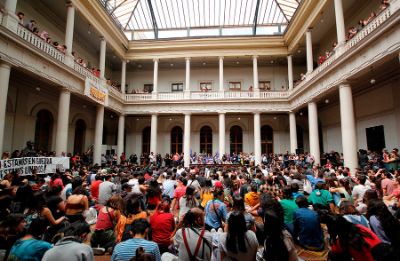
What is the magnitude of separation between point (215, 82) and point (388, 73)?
49.8 feet

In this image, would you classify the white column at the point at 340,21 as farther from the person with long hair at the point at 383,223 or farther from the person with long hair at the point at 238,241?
the person with long hair at the point at 238,241

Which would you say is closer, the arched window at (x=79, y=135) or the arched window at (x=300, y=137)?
the arched window at (x=79, y=135)

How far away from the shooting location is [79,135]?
65.8ft

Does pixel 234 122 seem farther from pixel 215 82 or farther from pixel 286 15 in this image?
pixel 286 15

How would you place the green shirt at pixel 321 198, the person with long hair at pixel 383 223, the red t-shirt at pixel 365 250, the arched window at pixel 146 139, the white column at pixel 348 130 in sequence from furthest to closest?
the arched window at pixel 146 139 < the white column at pixel 348 130 < the green shirt at pixel 321 198 < the person with long hair at pixel 383 223 < the red t-shirt at pixel 365 250

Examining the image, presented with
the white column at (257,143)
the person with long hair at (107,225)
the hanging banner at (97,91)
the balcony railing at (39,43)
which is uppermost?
the balcony railing at (39,43)

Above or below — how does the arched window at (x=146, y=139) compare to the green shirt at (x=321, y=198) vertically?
above

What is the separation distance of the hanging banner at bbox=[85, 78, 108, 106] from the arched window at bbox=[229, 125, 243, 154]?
13189mm

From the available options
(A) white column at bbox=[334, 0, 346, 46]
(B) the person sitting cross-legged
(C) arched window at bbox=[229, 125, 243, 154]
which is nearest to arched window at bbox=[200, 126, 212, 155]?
(C) arched window at bbox=[229, 125, 243, 154]

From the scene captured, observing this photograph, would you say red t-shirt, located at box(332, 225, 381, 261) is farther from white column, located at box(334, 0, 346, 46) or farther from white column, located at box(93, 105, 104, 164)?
white column, located at box(93, 105, 104, 164)

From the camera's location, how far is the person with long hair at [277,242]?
260 cm

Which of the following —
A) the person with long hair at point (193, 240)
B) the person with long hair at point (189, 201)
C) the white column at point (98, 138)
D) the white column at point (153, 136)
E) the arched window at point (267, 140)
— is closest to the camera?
the person with long hair at point (193, 240)

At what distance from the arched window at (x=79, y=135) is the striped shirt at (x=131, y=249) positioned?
19.5 metres

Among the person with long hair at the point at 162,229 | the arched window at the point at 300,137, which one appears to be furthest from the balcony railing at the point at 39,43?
the arched window at the point at 300,137
